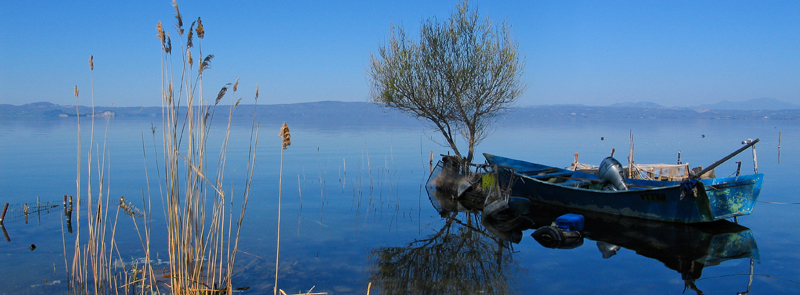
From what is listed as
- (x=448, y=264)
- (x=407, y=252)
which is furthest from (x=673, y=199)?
(x=407, y=252)

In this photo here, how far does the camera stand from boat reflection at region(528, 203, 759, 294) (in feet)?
34.9

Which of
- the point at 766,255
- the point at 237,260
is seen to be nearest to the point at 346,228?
the point at 237,260

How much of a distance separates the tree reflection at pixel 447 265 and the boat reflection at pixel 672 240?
5.42ft

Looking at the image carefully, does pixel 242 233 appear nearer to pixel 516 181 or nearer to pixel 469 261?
pixel 469 261

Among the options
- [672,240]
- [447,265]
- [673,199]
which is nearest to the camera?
[447,265]

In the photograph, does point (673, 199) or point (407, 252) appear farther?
point (673, 199)

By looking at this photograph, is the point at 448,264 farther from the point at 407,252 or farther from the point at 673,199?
the point at 673,199

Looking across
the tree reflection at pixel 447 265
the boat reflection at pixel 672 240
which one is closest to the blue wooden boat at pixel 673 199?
the boat reflection at pixel 672 240

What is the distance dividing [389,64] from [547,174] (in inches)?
278

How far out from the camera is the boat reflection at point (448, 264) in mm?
8962

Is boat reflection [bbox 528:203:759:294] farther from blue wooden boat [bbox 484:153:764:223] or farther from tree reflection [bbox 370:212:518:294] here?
tree reflection [bbox 370:212:518:294]

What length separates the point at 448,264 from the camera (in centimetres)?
1045

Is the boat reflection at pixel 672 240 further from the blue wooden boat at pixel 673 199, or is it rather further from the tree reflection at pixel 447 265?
the tree reflection at pixel 447 265

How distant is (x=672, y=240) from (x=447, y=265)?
18.9 feet
